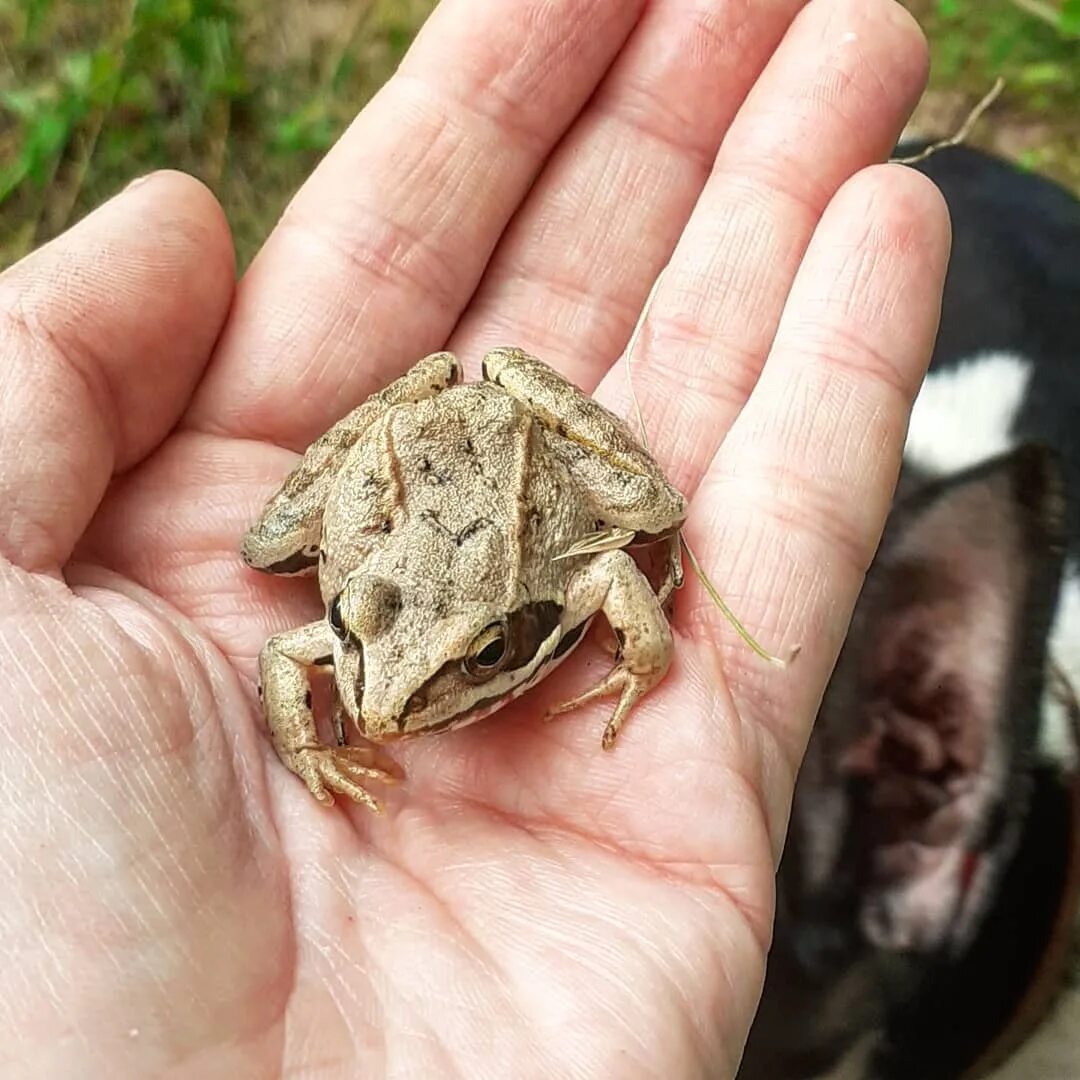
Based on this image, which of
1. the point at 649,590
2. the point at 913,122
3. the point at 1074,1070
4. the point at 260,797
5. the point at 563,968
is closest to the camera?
the point at 563,968

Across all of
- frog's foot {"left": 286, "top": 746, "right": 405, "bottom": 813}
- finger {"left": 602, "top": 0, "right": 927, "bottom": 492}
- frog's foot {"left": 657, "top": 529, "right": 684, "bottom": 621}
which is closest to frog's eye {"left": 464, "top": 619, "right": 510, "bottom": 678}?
frog's foot {"left": 286, "top": 746, "right": 405, "bottom": 813}

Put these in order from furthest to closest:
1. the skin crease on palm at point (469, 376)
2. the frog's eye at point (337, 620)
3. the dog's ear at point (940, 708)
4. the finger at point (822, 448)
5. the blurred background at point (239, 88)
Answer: the blurred background at point (239, 88), the dog's ear at point (940, 708), the finger at point (822, 448), the frog's eye at point (337, 620), the skin crease on palm at point (469, 376)

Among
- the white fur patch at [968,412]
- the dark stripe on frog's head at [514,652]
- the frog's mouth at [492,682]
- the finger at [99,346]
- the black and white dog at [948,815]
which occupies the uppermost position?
the finger at [99,346]

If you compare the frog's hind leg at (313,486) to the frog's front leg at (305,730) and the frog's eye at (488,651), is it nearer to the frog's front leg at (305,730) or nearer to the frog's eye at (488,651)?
the frog's front leg at (305,730)

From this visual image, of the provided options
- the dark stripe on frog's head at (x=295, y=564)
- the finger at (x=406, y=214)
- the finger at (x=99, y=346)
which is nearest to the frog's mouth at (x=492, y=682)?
the dark stripe on frog's head at (x=295, y=564)

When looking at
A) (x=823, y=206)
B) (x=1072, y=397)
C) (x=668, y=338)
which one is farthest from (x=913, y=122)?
(x=668, y=338)

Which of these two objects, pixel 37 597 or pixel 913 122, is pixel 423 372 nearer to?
pixel 37 597

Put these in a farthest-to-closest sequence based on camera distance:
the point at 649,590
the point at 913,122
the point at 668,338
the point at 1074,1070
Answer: the point at 913,122
the point at 1074,1070
the point at 668,338
the point at 649,590
